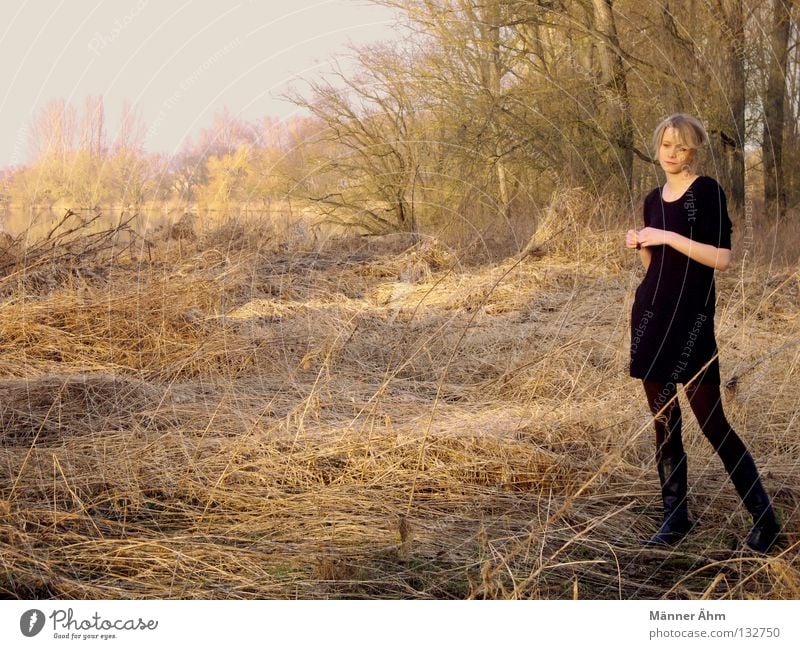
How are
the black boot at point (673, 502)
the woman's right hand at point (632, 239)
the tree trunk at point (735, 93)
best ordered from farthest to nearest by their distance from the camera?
the tree trunk at point (735, 93)
the black boot at point (673, 502)
the woman's right hand at point (632, 239)

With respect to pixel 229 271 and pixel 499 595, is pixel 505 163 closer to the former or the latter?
pixel 229 271

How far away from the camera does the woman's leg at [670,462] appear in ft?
9.11

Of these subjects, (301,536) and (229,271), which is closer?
(301,536)

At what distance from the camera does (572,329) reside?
6336 millimetres

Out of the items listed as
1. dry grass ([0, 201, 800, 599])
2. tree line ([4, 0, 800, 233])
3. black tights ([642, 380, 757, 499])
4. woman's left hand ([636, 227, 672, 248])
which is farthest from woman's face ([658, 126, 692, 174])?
tree line ([4, 0, 800, 233])

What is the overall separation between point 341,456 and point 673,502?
1377 millimetres

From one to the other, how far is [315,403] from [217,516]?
125 centimetres

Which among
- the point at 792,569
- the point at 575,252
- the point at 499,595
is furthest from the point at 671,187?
the point at 575,252

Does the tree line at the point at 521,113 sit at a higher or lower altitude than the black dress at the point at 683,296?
higher

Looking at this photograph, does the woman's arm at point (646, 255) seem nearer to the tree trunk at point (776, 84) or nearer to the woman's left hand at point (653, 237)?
the woman's left hand at point (653, 237)

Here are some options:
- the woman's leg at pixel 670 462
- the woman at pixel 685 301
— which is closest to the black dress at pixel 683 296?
the woman at pixel 685 301

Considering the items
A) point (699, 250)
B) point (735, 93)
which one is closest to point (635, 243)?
point (699, 250)

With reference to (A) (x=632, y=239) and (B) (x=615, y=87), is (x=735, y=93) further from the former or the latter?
(A) (x=632, y=239)

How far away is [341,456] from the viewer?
363 centimetres
